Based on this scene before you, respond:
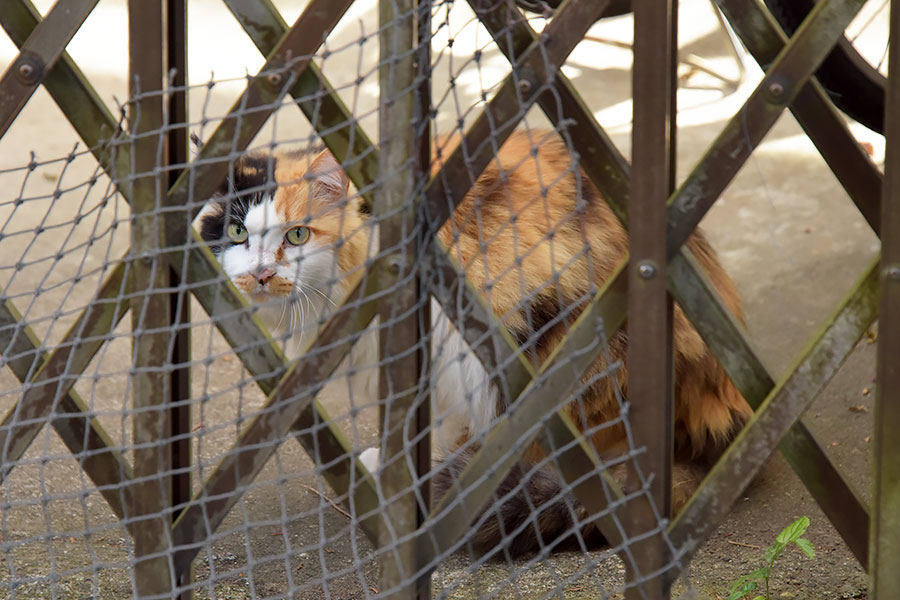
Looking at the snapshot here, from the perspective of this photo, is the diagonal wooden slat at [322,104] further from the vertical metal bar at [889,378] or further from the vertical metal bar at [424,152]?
the vertical metal bar at [889,378]

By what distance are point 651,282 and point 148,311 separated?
836 millimetres

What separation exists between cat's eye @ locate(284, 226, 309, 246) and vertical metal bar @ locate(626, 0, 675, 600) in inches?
50.0

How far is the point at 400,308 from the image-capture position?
64.9 inches

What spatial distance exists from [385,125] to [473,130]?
0.47 ft

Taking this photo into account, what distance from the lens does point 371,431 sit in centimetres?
325

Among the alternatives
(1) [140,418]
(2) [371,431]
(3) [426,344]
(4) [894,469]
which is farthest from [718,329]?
(2) [371,431]

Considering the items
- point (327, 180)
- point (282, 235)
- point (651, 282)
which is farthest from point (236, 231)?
point (651, 282)

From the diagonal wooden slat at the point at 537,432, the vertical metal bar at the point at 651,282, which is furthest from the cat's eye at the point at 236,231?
the vertical metal bar at the point at 651,282

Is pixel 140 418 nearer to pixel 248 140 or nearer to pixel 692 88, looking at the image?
pixel 248 140

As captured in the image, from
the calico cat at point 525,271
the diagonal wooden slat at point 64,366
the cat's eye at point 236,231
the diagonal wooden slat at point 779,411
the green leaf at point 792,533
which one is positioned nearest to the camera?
the diagonal wooden slat at point 779,411

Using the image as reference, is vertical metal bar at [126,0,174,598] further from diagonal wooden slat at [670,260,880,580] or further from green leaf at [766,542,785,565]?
green leaf at [766,542,785,565]

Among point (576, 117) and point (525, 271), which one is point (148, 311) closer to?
point (576, 117)

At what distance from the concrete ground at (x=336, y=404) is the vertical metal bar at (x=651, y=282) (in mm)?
116

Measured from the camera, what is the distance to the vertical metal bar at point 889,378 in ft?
4.99
